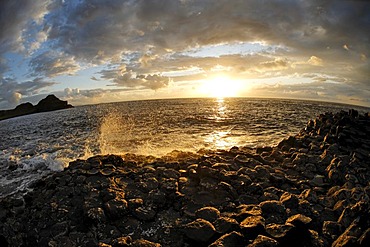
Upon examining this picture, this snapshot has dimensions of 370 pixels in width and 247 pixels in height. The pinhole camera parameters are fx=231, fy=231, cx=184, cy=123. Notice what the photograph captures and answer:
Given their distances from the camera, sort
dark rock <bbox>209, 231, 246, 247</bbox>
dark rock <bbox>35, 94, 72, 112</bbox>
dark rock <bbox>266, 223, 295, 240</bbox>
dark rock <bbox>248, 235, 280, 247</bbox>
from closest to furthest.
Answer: dark rock <bbox>248, 235, 280, 247</bbox>, dark rock <bbox>209, 231, 246, 247</bbox>, dark rock <bbox>266, 223, 295, 240</bbox>, dark rock <bbox>35, 94, 72, 112</bbox>

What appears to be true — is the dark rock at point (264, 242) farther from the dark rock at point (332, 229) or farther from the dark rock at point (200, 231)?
the dark rock at point (332, 229)

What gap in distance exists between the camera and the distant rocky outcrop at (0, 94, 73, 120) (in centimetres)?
13425

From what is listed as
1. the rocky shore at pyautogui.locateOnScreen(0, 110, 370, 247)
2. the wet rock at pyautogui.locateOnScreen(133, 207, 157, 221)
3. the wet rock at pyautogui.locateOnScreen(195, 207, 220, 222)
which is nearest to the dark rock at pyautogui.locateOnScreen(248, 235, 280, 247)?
the rocky shore at pyautogui.locateOnScreen(0, 110, 370, 247)

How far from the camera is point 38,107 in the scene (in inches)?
5556

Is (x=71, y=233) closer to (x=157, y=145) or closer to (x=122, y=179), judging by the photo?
(x=122, y=179)

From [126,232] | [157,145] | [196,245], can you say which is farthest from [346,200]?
[157,145]

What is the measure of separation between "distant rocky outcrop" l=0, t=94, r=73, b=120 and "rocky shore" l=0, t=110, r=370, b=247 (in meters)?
153

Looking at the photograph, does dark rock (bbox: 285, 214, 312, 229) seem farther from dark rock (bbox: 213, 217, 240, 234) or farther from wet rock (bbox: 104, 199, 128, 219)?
wet rock (bbox: 104, 199, 128, 219)

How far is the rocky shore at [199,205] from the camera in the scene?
5688 millimetres

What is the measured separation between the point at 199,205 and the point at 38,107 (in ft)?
530

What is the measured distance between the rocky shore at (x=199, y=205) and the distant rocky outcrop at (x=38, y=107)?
15282 cm

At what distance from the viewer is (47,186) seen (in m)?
8.63

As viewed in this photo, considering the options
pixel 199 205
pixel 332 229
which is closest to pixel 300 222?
pixel 332 229

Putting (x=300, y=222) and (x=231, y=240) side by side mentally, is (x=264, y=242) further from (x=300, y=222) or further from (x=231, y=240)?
(x=300, y=222)
